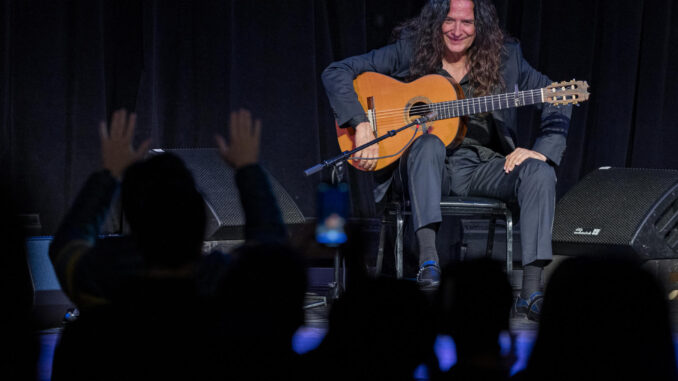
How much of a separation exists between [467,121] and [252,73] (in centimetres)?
136

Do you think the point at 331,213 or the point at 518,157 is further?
the point at 331,213

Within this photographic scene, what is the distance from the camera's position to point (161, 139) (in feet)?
11.8

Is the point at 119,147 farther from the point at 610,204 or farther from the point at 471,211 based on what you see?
the point at 610,204

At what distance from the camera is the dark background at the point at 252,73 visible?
3381mm

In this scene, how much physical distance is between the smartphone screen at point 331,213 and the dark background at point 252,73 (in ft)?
0.47

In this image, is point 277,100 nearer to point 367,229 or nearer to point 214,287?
point 367,229

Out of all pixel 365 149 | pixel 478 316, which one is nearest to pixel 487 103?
pixel 365 149

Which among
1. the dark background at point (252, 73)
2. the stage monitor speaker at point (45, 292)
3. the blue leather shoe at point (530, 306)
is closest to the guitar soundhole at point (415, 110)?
the blue leather shoe at point (530, 306)

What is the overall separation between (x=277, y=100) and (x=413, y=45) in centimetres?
100

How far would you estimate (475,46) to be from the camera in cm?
288

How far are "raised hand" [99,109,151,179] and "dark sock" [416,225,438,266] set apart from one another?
140 centimetres

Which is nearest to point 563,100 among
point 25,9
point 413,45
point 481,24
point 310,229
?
point 481,24

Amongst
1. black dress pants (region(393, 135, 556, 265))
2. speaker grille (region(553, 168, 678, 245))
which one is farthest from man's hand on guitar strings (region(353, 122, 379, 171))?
speaker grille (region(553, 168, 678, 245))

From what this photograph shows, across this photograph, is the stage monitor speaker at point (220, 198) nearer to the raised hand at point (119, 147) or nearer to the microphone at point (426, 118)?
the microphone at point (426, 118)
